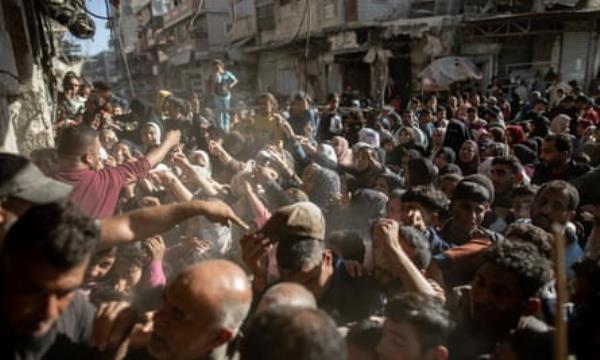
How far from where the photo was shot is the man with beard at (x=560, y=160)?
4109mm

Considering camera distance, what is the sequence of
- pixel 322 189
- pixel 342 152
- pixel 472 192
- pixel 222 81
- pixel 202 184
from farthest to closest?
1. pixel 222 81
2. pixel 342 152
3. pixel 322 189
4. pixel 202 184
5. pixel 472 192

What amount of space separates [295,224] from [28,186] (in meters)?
1.15

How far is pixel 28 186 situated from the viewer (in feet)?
5.75

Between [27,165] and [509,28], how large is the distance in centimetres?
1606

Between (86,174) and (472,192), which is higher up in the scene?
(86,174)

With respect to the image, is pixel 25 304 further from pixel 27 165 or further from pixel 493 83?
pixel 493 83

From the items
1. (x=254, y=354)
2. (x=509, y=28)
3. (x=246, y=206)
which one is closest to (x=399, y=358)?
(x=254, y=354)

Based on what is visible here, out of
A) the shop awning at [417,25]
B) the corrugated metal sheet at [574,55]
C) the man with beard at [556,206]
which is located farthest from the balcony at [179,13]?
the man with beard at [556,206]

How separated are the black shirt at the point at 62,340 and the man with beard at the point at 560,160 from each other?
419 centimetres

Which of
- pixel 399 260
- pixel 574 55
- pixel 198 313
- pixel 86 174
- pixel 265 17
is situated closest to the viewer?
pixel 198 313

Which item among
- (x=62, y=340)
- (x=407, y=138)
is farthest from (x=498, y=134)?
(x=62, y=340)

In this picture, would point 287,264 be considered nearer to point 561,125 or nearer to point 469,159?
point 469,159

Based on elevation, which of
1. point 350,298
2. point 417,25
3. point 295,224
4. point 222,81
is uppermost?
point 417,25

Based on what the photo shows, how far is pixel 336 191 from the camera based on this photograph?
4043 millimetres
